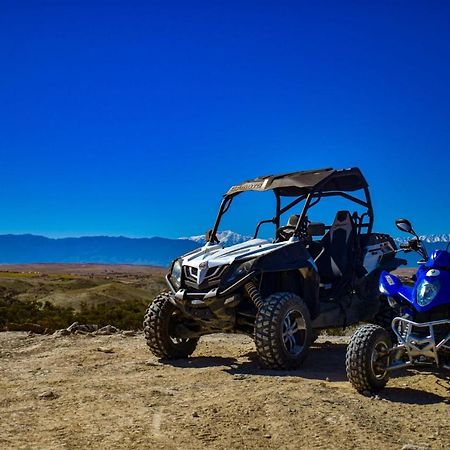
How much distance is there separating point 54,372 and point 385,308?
534 centimetres

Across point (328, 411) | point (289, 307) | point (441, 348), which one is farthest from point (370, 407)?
point (289, 307)

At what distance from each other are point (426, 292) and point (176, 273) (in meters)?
4.03

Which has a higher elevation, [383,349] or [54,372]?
[383,349]

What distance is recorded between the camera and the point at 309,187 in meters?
9.89

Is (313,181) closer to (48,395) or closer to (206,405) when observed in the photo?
(206,405)

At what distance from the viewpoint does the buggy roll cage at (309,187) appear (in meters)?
9.82

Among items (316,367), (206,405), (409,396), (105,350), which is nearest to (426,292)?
(409,396)

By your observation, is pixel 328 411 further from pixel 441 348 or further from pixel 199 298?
pixel 199 298

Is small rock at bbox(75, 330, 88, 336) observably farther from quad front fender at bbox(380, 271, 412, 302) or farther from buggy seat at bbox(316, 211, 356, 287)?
quad front fender at bbox(380, 271, 412, 302)

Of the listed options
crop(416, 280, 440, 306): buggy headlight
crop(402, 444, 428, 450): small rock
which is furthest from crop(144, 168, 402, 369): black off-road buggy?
crop(402, 444, 428, 450): small rock

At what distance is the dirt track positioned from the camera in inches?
204

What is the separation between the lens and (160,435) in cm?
530

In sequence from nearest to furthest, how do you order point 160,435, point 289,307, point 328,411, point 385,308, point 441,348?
point 160,435 → point 328,411 → point 441,348 → point 289,307 → point 385,308

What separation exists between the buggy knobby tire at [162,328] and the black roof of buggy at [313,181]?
232 cm
